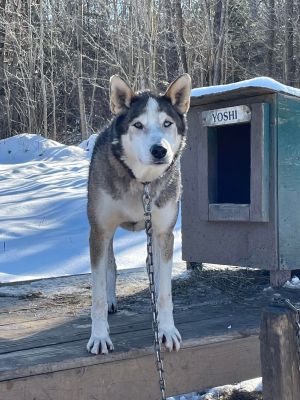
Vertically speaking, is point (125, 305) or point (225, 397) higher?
point (125, 305)

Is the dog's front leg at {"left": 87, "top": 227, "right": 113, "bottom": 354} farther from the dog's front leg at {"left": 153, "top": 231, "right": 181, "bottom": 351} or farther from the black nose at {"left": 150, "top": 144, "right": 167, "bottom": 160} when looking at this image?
the black nose at {"left": 150, "top": 144, "right": 167, "bottom": 160}

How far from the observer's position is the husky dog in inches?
113

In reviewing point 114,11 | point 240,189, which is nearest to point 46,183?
point 240,189

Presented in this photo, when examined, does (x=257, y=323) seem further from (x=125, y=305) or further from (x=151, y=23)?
(x=151, y=23)

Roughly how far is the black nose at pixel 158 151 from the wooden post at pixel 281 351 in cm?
80

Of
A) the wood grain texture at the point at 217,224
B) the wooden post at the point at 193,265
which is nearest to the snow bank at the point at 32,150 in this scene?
the wooden post at the point at 193,265

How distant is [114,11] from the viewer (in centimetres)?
2006

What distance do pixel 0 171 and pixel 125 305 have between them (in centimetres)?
958

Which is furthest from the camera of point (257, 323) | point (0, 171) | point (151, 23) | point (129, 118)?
point (151, 23)

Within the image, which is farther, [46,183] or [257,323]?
[46,183]

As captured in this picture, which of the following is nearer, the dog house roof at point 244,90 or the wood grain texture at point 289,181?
the dog house roof at point 244,90

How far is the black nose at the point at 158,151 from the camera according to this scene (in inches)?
105

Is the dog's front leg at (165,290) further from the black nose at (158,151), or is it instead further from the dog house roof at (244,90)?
the dog house roof at (244,90)

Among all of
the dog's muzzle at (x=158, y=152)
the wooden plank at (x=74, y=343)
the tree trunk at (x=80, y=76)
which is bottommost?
the wooden plank at (x=74, y=343)
